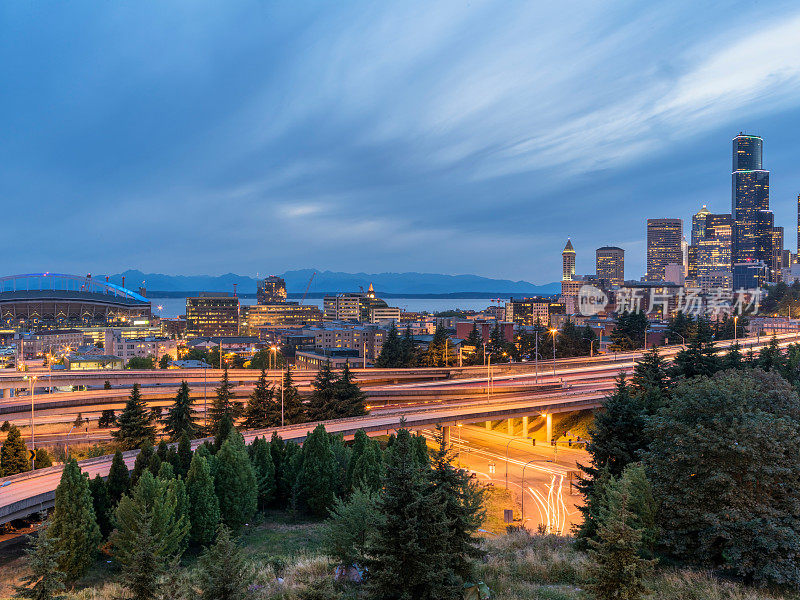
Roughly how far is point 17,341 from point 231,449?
4725 inches

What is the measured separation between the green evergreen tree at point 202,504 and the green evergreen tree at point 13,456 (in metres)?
15.1

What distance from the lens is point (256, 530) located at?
1109 inches

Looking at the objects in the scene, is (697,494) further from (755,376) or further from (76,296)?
(76,296)

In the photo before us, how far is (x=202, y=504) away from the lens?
24703 mm

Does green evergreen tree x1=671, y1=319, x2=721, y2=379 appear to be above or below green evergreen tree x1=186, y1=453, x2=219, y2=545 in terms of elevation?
above

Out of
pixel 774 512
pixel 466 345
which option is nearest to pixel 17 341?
pixel 466 345

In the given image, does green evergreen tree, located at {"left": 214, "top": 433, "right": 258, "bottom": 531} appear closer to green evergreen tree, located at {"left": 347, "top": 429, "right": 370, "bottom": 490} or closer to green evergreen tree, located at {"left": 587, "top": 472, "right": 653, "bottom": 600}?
green evergreen tree, located at {"left": 347, "top": 429, "right": 370, "bottom": 490}

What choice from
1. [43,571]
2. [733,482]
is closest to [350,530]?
[43,571]

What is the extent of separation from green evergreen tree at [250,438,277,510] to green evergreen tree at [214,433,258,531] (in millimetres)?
2871

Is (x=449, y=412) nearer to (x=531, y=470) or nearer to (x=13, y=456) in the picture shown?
(x=531, y=470)

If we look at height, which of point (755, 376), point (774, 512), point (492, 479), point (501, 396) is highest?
point (755, 376)

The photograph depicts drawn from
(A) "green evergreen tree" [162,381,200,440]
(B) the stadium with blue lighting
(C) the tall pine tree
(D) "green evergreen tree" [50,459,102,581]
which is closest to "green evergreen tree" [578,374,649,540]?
(D) "green evergreen tree" [50,459,102,581]

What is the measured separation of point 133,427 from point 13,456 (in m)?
7.15

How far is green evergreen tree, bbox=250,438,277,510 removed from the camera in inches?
1196
